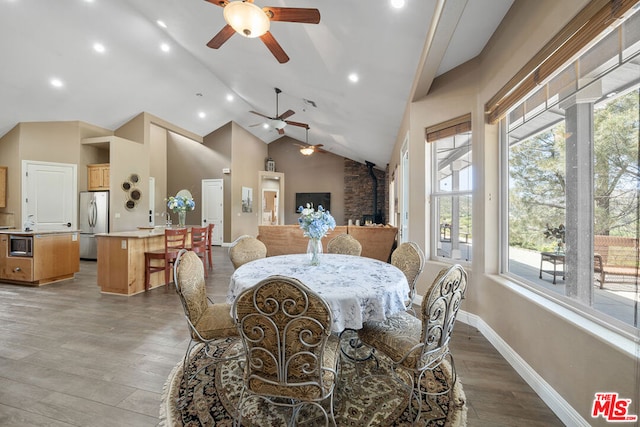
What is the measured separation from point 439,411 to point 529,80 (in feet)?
7.78

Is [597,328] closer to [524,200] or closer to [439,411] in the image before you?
[439,411]

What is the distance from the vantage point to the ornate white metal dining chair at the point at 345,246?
Result: 3.15 metres

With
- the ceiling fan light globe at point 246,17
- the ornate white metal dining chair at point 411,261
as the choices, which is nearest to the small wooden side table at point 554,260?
the ornate white metal dining chair at point 411,261

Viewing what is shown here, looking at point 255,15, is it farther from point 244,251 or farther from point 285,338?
point 285,338

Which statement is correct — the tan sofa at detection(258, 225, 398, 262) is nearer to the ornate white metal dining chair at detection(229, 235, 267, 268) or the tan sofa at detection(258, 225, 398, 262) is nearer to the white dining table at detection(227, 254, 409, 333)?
the ornate white metal dining chair at detection(229, 235, 267, 268)

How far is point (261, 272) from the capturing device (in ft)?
6.43

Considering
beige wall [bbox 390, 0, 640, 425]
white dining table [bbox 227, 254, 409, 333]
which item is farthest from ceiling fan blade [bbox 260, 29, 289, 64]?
white dining table [bbox 227, 254, 409, 333]

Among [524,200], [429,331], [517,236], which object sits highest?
[524,200]

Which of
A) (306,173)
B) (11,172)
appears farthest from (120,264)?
(306,173)

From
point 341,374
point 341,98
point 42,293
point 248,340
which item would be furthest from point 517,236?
point 42,293

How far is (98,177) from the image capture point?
6434 mm

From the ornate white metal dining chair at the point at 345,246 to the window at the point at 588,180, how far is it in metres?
1.55

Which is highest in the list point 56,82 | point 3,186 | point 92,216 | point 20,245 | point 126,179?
point 56,82

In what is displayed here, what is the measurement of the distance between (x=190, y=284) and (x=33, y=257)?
14.4ft
